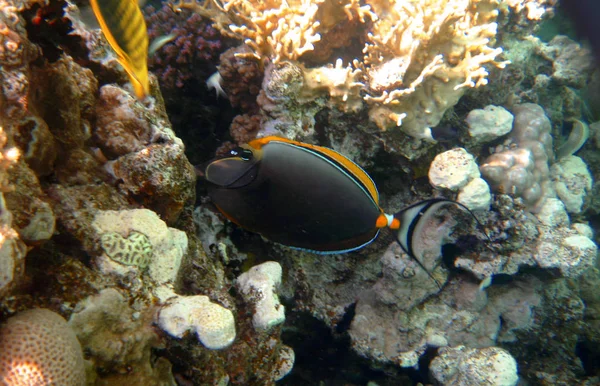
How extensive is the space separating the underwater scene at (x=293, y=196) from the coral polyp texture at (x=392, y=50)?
0.02m

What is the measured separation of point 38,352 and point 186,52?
8.45 ft

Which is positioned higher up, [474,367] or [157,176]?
[157,176]

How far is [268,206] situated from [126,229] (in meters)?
0.71

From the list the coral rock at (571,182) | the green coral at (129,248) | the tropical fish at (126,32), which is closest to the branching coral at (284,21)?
the tropical fish at (126,32)

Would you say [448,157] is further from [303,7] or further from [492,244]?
[303,7]

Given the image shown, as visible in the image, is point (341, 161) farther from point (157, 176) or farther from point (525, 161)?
point (525, 161)

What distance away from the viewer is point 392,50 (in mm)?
2646

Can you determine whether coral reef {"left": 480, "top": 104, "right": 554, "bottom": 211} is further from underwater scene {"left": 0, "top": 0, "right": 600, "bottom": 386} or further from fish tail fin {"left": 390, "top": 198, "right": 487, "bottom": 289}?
fish tail fin {"left": 390, "top": 198, "right": 487, "bottom": 289}

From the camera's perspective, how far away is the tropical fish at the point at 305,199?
6.16 ft

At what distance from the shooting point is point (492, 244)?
272cm

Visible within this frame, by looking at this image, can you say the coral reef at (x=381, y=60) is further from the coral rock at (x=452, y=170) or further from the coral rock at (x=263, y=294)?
the coral rock at (x=263, y=294)

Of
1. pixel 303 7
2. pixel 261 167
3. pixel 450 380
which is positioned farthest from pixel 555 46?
pixel 261 167

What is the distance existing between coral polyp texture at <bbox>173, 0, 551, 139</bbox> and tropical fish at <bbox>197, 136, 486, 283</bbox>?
725 mm

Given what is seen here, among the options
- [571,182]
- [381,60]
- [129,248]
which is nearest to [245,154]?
[129,248]
